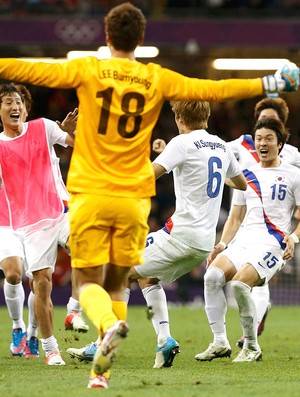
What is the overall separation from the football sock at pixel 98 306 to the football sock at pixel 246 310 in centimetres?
251

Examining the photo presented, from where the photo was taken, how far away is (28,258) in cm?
889

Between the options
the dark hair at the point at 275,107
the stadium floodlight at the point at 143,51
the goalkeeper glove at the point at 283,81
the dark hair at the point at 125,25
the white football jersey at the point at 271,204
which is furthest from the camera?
the stadium floodlight at the point at 143,51

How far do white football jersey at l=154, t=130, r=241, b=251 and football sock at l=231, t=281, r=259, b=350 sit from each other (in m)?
0.54

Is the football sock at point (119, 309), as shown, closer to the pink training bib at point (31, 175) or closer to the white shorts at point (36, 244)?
the white shorts at point (36, 244)

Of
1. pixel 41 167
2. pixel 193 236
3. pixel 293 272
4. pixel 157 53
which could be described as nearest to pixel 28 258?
Answer: pixel 41 167

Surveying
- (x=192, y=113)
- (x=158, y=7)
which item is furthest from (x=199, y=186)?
(x=158, y=7)

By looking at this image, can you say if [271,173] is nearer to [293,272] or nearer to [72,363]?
[72,363]

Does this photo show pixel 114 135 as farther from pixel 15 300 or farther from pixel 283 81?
pixel 15 300

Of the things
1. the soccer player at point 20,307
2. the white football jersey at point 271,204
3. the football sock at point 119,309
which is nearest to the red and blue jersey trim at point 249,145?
the white football jersey at point 271,204

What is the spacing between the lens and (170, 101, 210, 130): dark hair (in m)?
8.30

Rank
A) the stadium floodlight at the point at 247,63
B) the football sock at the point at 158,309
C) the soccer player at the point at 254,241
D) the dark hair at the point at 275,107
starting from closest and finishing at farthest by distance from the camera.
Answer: the football sock at the point at 158,309 → the soccer player at the point at 254,241 → the dark hair at the point at 275,107 → the stadium floodlight at the point at 247,63

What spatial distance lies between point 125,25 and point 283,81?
1.05 m

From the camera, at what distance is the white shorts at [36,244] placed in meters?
8.80

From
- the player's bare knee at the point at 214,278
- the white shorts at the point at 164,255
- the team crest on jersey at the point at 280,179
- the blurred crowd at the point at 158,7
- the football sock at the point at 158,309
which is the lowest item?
the football sock at the point at 158,309
